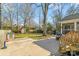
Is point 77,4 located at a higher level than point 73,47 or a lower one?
higher

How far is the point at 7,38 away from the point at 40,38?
0.52 m

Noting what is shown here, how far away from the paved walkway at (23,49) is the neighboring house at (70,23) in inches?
18.3

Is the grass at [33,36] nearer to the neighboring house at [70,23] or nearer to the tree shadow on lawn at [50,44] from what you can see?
the tree shadow on lawn at [50,44]

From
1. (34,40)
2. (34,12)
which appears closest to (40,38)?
(34,40)

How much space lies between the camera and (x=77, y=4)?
4.80m

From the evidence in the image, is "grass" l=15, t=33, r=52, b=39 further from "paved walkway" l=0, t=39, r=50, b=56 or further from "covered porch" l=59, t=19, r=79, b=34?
"covered porch" l=59, t=19, r=79, b=34

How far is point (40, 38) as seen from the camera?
192 inches

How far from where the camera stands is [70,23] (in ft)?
15.8

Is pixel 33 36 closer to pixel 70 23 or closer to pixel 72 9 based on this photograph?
pixel 70 23

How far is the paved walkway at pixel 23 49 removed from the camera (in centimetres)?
482

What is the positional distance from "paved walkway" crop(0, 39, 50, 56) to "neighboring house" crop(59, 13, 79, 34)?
1.52ft

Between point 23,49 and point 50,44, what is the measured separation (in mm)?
431

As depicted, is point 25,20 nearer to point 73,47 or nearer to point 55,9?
point 55,9

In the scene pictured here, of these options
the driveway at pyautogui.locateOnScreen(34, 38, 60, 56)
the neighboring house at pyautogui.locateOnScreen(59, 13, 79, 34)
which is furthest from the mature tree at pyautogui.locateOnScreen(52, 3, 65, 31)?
the driveway at pyautogui.locateOnScreen(34, 38, 60, 56)
